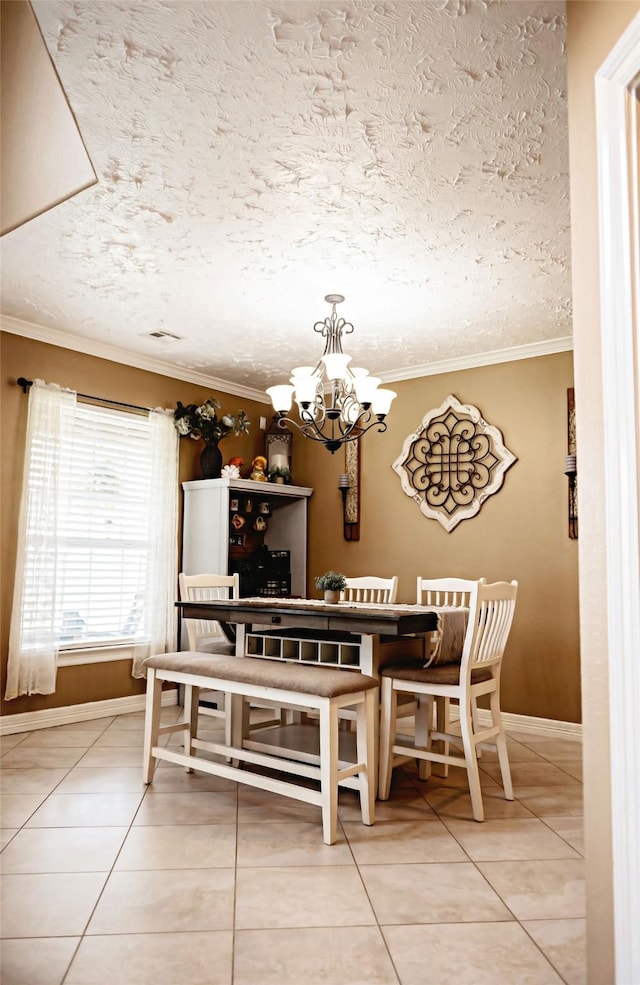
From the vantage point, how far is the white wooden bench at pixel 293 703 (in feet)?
8.86

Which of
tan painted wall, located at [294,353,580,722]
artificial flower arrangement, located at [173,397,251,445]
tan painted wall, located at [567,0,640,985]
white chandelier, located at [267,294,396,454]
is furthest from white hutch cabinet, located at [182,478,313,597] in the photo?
tan painted wall, located at [567,0,640,985]

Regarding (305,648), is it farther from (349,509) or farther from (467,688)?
(349,509)

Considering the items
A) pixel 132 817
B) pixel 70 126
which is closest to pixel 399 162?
pixel 70 126

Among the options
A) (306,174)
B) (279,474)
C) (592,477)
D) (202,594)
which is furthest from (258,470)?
(592,477)

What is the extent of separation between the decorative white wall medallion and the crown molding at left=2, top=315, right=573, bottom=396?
325mm

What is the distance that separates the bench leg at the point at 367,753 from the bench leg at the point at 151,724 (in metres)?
1.07

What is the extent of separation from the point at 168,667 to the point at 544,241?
9.09ft

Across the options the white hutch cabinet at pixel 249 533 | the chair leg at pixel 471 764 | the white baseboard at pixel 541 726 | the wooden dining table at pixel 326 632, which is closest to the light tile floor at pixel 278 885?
the chair leg at pixel 471 764

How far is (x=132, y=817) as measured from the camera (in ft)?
9.55

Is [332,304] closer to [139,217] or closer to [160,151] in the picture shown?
[139,217]

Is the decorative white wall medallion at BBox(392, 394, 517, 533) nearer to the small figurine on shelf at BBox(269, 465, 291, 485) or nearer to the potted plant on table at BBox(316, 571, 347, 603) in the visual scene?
the small figurine on shelf at BBox(269, 465, 291, 485)

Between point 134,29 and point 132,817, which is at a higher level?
point 134,29

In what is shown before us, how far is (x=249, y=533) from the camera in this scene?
5.96 meters

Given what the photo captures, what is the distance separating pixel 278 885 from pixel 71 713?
2.74 m
